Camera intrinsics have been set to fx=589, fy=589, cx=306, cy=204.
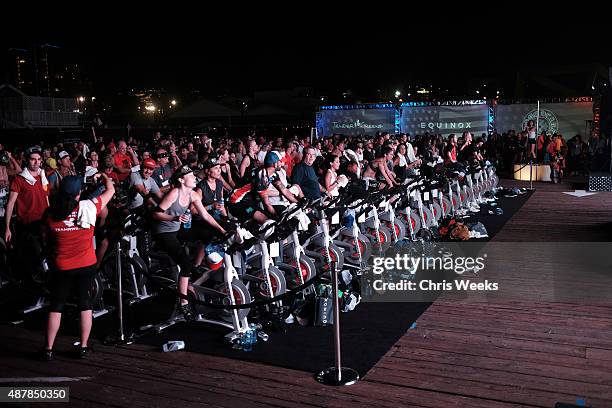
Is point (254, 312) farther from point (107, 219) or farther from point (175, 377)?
point (107, 219)

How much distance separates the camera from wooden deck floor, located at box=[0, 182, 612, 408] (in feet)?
14.6

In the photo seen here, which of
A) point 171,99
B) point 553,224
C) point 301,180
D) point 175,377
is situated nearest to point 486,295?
point 301,180

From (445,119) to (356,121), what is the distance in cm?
376

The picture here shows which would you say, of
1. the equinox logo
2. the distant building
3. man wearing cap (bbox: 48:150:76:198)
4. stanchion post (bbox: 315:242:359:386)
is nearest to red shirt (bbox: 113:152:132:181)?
man wearing cap (bbox: 48:150:76:198)

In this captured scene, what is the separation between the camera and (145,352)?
18.2 ft

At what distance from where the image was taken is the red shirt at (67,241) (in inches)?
204

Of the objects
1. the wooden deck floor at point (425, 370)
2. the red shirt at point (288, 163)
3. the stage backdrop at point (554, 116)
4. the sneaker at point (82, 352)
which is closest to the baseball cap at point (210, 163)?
the wooden deck floor at point (425, 370)

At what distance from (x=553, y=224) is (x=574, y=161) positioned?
1099cm

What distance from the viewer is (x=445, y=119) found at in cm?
2388

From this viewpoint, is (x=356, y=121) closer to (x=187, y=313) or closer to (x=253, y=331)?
(x=187, y=313)

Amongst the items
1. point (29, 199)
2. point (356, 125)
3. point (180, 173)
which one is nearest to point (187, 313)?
point (180, 173)

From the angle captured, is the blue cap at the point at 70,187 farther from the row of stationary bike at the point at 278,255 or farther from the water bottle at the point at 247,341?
the water bottle at the point at 247,341

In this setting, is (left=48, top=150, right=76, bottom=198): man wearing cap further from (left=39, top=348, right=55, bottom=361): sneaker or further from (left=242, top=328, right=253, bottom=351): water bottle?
(left=242, top=328, right=253, bottom=351): water bottle

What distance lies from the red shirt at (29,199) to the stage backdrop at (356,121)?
18.6 meters
